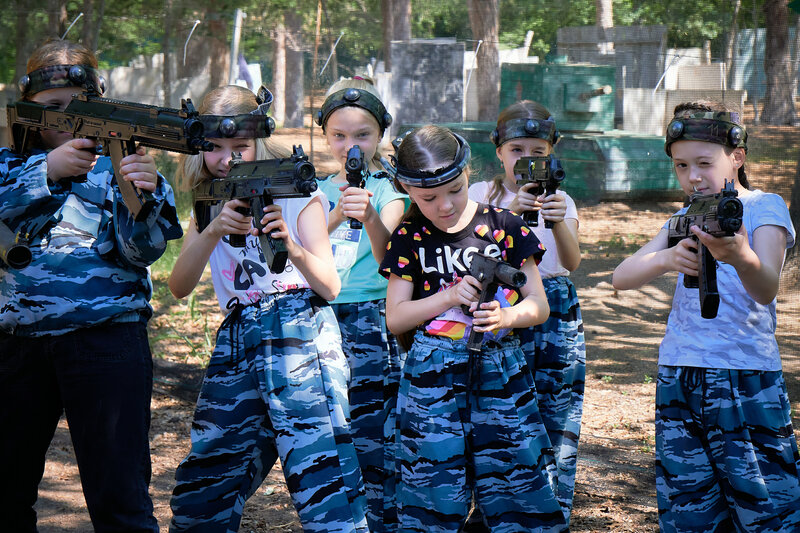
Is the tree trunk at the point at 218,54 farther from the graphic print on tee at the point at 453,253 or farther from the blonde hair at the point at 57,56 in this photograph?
the graphic print on tee at the point at 453,253

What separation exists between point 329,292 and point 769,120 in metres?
8.91

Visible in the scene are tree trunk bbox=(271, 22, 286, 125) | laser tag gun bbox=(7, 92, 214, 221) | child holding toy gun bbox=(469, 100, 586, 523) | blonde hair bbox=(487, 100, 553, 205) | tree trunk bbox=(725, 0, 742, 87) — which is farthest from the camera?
tree trunk bbox=(271, 22, 286, 125)

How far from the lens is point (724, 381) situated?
3.04 m

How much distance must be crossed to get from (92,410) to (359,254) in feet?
4.80

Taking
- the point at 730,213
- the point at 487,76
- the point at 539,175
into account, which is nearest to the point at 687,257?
the point at 730,213

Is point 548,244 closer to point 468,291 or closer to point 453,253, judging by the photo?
A: point 453,253

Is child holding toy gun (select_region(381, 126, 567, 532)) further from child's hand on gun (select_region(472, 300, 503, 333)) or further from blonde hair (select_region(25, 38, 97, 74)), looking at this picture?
blonde hair (select_region(25, 38, 97, 74))

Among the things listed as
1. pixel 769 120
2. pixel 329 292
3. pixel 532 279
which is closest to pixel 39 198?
pixel 329 292

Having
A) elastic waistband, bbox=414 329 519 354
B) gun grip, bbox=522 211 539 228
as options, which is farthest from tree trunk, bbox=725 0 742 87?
→ elastic waistband, bbox=414 329 519 354

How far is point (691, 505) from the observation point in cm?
308

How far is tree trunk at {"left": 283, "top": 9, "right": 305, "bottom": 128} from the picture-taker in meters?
11.3

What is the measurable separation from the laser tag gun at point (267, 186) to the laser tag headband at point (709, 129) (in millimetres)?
1381

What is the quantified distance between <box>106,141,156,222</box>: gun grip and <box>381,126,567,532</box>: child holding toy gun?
3.02 ft

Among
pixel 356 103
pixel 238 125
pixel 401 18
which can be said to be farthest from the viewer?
pixel 401 18
